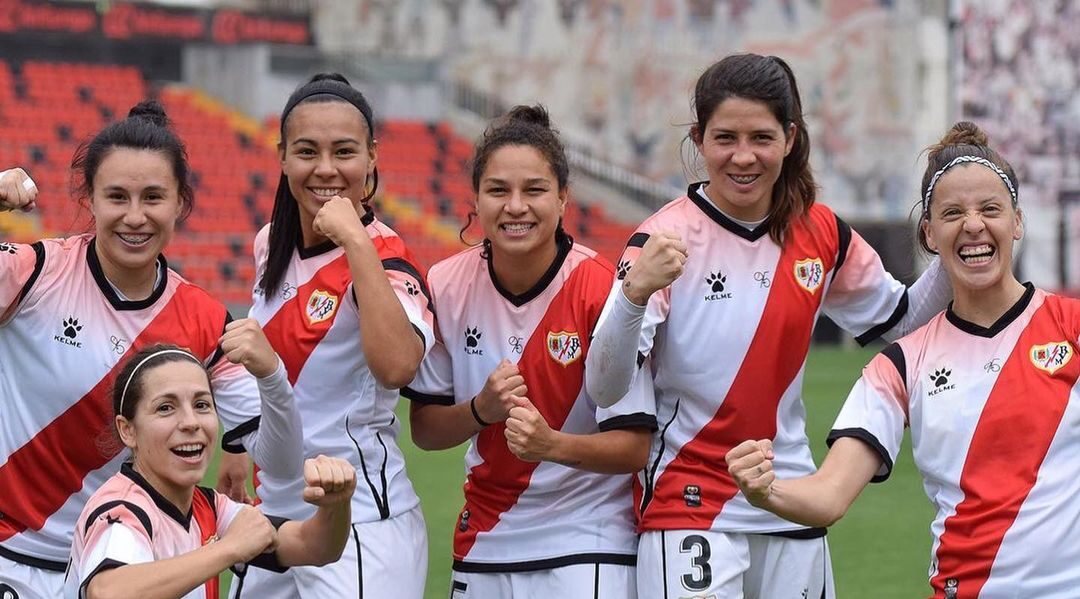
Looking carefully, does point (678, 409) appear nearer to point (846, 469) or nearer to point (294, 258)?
point (846, 469)

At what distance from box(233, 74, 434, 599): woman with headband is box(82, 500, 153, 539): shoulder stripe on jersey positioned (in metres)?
0.68

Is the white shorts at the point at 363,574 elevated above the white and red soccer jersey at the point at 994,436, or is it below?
below

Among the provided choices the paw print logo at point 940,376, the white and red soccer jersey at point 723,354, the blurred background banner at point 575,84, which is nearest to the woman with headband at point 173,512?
the white and red soccer jersey at point 723,354

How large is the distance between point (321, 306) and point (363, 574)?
0.76 meters

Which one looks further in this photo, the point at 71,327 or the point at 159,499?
the point at 71,327

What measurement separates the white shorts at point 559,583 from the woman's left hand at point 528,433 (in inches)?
16.2

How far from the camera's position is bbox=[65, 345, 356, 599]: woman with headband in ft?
11.3

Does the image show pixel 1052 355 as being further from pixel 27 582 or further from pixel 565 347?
pixel 27 582

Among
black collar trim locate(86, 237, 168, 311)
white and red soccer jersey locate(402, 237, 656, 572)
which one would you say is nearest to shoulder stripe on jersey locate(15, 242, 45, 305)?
black collar trim locate(86, 237, 168, 311)

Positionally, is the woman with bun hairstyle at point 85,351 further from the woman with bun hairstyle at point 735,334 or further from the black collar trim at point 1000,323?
the black collar trim at point 1000,323

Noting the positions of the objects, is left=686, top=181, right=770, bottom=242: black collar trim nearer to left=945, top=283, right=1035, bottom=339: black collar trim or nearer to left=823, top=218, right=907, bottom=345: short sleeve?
left=823, top=218, right=907, bottom=345: short sleeve

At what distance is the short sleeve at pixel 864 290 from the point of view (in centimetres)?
452

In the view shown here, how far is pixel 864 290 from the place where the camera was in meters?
4.54

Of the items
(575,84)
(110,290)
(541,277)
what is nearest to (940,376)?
(541,277)
